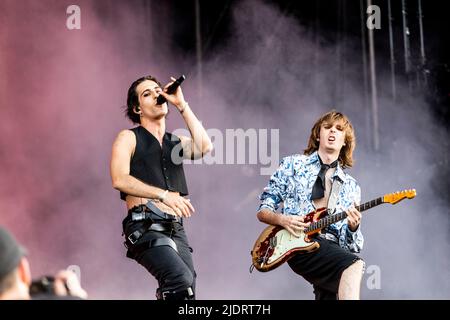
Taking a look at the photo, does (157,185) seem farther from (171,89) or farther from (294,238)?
(294,238)

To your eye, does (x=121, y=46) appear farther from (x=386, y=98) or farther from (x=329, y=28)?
(x=386, y=98)

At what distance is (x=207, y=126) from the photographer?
8195mm

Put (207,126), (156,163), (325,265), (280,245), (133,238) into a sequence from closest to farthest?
(133,238)
(325,265)
(156,163)
(280,245)
(207,126)

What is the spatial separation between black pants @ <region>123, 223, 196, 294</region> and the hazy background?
2.67 m

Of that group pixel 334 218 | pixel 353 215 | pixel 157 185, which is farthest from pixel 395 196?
pixel 157 185

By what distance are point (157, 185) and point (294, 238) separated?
0.99 m

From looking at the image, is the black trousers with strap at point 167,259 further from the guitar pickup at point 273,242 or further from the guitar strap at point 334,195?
the guitar strap at point 334,195

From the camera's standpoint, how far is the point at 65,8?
25.8 feet

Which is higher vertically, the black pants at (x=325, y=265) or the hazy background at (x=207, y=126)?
the hazy background at (x=207, y=126)

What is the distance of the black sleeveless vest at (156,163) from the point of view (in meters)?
5.67

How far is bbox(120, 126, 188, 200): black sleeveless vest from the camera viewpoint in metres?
5.67

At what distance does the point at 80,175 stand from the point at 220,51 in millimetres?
1771

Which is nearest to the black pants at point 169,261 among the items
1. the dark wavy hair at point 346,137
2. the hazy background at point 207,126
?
the dark wavy hair at point 346,137
